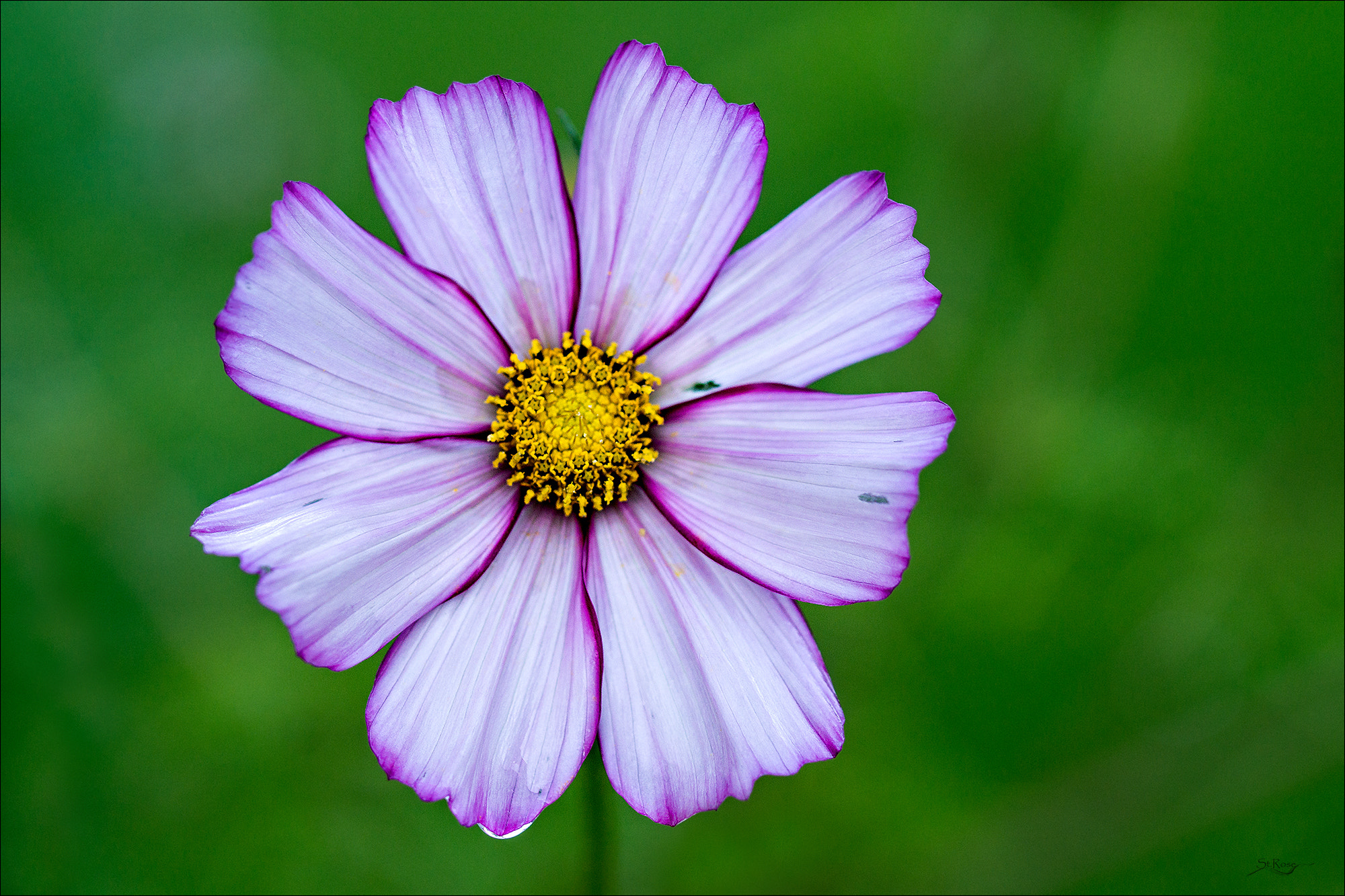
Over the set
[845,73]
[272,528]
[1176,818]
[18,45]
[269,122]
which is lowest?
[1176,818]

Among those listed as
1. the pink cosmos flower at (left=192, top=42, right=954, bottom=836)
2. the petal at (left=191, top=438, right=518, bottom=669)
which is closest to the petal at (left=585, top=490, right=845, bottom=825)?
the pink cosmos flower at (left=192, top=42, right=954, bottom=836)

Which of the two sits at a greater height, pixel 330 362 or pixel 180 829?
pixel 330 362

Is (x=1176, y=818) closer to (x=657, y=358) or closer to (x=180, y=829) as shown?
(x=657, y=358)

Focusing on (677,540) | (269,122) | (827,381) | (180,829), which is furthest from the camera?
(269,122)

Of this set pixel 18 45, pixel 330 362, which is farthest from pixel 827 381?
pixel 18 45

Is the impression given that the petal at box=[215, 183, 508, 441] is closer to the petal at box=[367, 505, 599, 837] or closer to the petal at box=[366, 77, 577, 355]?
the petal at box=[366, 77, 577, 355]

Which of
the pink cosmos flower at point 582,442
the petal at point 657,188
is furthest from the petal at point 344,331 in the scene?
the petal at point 657,188

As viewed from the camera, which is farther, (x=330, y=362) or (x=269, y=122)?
(x=269, y=122)
